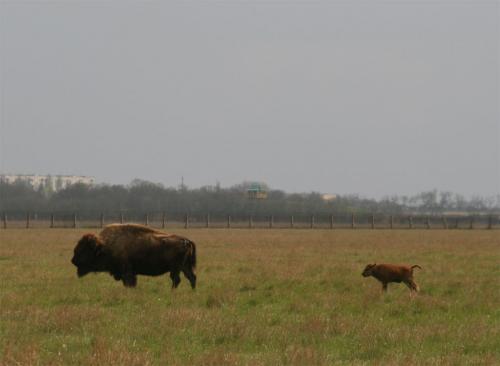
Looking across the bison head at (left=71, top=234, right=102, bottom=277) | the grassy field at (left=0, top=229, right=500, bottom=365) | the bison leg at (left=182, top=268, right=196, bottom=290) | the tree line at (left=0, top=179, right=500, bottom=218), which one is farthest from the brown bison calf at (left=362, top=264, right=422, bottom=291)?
the tree line at (left=0, top=179, right=500, bottom=218)

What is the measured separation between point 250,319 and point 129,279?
5524 mm

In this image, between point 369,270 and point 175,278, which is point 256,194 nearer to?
point 369,270

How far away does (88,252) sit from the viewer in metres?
17.5

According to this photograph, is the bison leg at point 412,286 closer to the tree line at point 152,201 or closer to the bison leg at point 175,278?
the bison leg at point 175,278

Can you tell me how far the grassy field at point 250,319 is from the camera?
9.33 metres

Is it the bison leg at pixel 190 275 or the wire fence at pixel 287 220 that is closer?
the bison leg at pixel 190 275

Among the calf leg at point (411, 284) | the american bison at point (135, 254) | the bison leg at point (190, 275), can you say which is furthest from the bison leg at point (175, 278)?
the calf leg at point (411, 284)

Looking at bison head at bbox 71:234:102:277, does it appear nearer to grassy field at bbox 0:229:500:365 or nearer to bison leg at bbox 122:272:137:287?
grassy field at bbox 0:229:500:365

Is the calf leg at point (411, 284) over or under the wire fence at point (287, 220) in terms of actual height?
under

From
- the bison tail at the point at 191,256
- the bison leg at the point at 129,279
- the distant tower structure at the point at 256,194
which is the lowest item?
the bison leg at the point at 129,279

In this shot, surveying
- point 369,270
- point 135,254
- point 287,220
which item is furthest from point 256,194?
point 135,254

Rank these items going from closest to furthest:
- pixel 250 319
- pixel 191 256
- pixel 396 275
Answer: pixel 250 319, pixel 396 275, pixel 191 256

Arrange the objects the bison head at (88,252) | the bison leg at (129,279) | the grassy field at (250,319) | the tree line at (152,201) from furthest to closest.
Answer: the tree line at (152,201)
the bison head at (88,252)
the bison leg at (129,279)
the grassy field at (250,319)

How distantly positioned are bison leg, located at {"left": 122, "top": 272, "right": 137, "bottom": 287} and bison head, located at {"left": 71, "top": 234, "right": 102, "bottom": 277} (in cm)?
91
